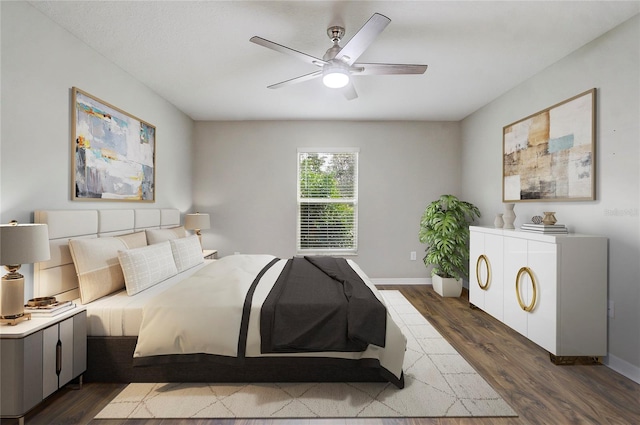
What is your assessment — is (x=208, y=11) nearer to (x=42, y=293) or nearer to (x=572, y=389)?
(x=42, y=293)

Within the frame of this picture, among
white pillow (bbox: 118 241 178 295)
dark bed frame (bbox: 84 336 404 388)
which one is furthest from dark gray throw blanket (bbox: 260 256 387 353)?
white pillow (bbox: 118 241 178 295)

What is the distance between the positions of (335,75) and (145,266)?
85.6 inches

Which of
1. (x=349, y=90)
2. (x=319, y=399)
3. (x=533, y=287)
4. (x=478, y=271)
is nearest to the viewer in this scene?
(x=319, y=399)

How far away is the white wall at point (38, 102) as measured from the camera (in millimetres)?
1933

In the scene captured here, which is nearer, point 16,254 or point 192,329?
point 16,254

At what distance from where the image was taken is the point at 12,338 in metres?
1.56

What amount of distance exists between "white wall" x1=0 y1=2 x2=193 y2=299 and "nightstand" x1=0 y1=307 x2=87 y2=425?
48 cm

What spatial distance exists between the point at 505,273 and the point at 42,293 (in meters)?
3.90

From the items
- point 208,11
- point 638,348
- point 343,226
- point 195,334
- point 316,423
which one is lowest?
point 316,423

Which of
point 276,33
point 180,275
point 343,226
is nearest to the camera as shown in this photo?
point 276,33

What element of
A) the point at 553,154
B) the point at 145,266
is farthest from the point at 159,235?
the point at 553,154

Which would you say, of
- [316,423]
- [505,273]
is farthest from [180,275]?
[505,273]

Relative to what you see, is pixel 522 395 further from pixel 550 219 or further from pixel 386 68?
pixel 386 68

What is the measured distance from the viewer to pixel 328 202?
4820 mm
